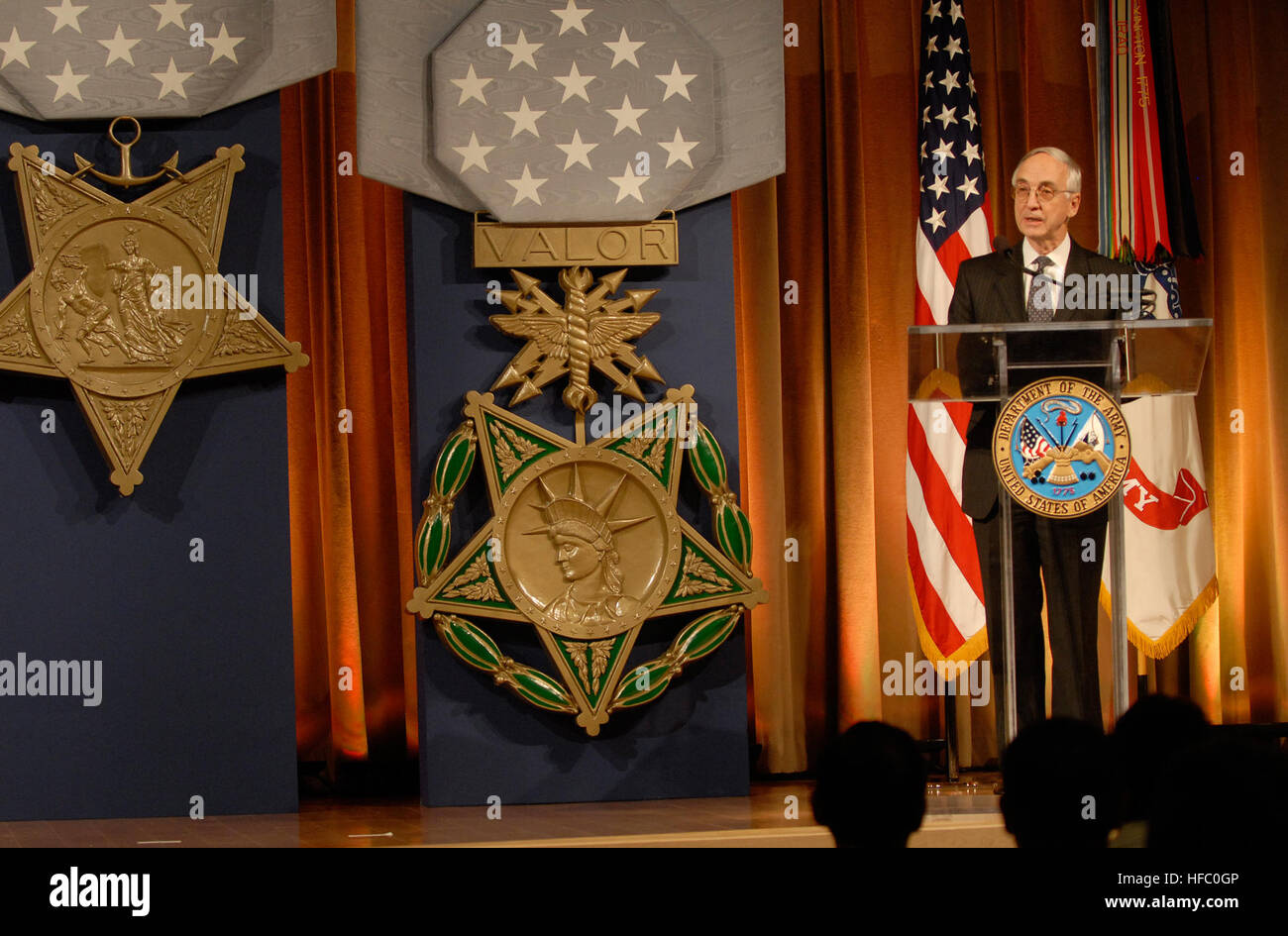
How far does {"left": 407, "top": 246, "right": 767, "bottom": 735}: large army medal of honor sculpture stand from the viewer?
15.4 feet

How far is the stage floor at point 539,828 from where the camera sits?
4168 millimetres

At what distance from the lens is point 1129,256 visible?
5.43 m

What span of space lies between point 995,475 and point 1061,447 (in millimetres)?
282

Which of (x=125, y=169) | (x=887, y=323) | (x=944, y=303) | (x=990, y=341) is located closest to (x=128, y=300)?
(x=125, y=169)

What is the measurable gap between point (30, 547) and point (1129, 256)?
426cm

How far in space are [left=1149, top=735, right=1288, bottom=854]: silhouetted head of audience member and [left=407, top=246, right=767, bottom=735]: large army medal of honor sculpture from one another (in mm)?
3026

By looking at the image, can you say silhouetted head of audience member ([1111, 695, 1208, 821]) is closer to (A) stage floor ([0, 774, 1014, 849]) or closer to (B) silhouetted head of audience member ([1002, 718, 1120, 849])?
(B) silhouetted head of audience member ([1002, 718, 1120, 849])

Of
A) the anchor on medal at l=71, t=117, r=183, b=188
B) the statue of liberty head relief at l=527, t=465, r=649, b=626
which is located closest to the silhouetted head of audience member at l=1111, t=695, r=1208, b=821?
the statue of liberty head relief at l=527, t=465, r=649, b=626

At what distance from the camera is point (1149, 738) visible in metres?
2.36

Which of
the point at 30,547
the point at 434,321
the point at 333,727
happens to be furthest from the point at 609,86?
the point at 333,727

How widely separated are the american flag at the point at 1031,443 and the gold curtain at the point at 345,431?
9.13 ft

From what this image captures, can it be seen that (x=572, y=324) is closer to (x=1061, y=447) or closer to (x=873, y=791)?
(x=1061, y=447)

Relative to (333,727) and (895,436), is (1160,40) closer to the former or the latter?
(895,436)

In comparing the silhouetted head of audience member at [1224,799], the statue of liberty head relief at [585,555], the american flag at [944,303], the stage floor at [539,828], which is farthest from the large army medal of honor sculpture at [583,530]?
the silhouetted head of audience member at [1224,799]
